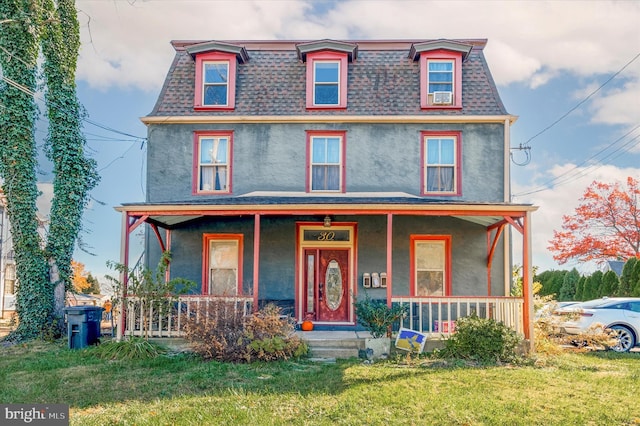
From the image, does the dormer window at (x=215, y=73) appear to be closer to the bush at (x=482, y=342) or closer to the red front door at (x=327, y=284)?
the red front door at (x=327, y=284)

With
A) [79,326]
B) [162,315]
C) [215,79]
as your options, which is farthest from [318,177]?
[79,326]

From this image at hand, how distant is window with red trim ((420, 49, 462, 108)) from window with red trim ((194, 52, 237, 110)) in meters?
4.98

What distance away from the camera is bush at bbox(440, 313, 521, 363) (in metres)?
10.3

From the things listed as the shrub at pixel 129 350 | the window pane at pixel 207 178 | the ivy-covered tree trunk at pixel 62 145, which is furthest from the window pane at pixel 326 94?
the shrub at pixel 129 350

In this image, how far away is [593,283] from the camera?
916 inches

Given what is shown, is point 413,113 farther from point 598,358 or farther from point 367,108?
point 598,358

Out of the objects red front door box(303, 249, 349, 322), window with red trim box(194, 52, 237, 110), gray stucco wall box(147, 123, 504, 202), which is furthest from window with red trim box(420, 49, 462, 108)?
window with red trim box(194, 52, 237, 110)

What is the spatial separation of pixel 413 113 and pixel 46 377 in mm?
10051

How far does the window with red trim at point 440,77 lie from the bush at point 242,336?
7.13 m

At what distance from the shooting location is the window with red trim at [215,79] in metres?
14.8

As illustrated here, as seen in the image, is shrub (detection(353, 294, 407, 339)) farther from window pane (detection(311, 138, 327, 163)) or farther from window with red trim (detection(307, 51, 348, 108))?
window with red trim (detection(307, 51, 348, 108))

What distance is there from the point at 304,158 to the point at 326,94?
1856 mm

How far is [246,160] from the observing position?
14.4m

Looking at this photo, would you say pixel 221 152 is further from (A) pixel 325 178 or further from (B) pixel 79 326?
(B) pixel 79 326
